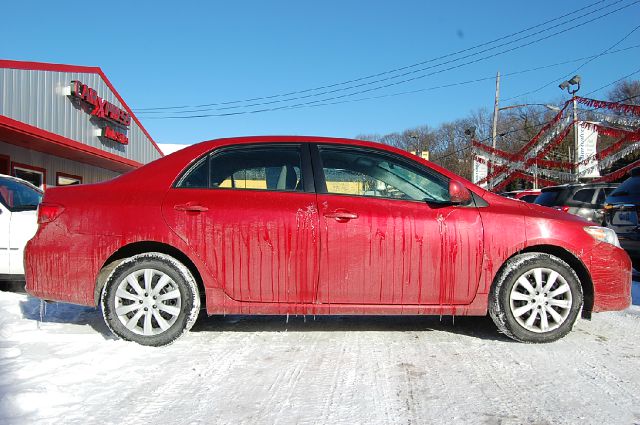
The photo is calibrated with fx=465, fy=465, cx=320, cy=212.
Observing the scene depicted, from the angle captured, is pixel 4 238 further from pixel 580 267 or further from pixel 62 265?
pixel 580 267

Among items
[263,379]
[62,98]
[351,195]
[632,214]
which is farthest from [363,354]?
[62,98]

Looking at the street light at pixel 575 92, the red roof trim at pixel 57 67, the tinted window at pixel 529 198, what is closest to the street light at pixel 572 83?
the street light at pixel 575 92

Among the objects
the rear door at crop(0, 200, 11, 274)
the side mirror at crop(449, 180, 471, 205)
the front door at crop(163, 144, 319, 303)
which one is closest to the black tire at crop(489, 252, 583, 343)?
the side mirror at crop(449, 180, 471, 205)

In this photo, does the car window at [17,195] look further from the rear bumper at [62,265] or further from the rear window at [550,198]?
the rear window at [550,198]

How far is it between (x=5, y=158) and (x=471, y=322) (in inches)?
478

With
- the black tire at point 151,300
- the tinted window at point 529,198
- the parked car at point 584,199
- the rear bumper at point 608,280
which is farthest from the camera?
the tinted window at point 529,198

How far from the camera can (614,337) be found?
3.82m

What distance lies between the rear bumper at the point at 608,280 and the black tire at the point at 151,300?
10.2ft

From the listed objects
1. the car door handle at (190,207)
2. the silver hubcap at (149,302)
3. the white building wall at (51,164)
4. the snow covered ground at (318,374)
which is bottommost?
the snow covered ground at (318,374)

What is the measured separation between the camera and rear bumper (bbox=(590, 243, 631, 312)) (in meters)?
3.67

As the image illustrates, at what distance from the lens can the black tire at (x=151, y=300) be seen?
352cm

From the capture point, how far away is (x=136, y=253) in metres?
3.72

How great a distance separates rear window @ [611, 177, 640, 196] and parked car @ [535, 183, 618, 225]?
1.94 metres

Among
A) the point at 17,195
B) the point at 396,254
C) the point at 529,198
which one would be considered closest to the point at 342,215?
the point at 396,254
